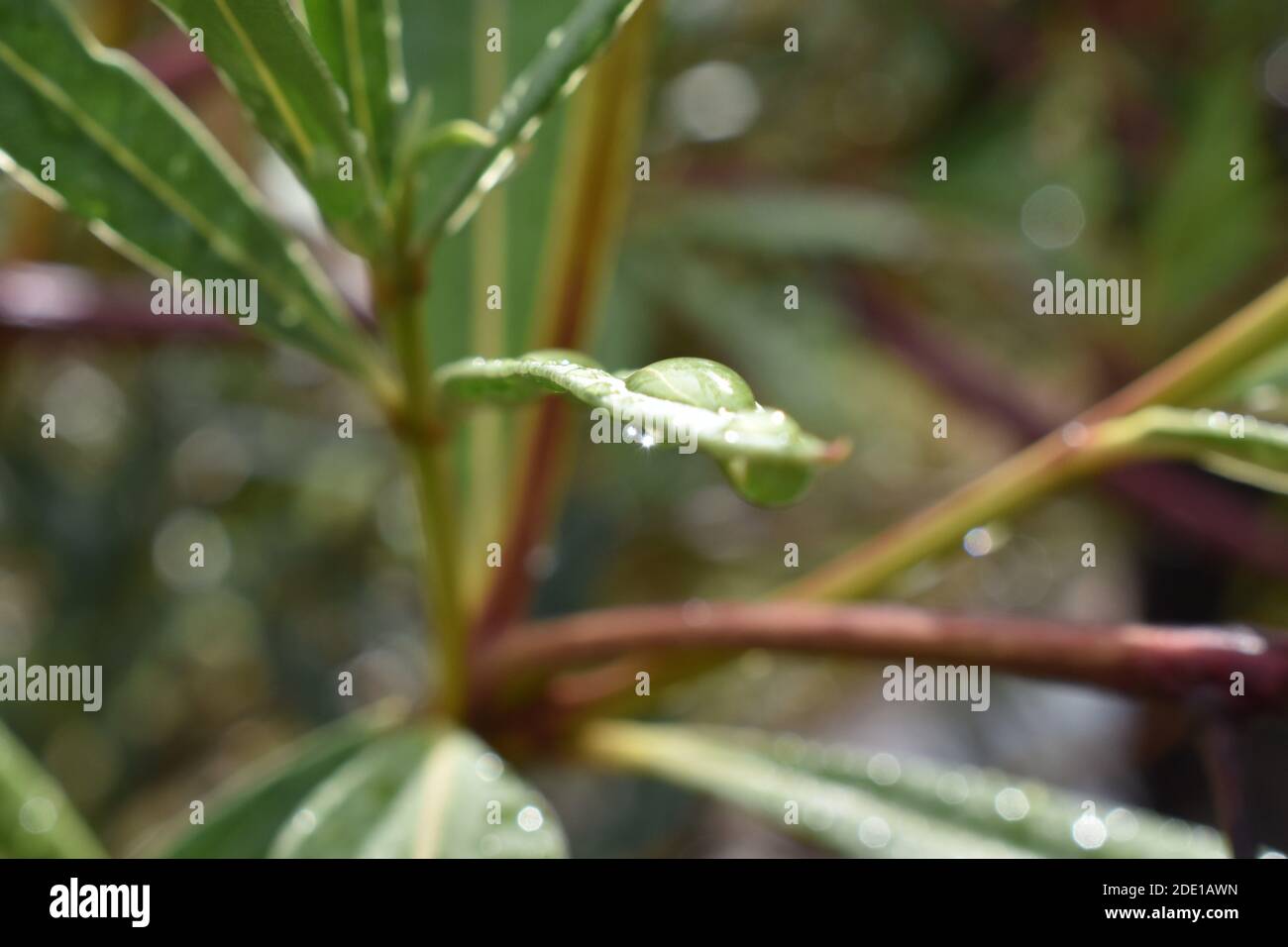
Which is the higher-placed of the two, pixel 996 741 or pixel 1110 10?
→ pixel 1110 10

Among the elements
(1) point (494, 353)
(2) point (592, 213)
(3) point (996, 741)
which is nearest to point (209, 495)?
(1) point (494, 353)

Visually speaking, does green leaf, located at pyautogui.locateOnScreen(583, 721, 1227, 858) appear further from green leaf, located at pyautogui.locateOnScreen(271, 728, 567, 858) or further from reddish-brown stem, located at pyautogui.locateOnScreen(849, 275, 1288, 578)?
reddish-brown stem, located at pyautogui.locateOnScreen(849, 275, 1288, 578)

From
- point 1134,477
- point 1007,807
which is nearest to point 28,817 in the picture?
point 1007,807

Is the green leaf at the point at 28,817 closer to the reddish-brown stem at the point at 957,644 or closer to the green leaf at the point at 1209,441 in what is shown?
the reddish-brown stem at the point at 957,644

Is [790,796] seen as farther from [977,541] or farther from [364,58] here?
[364,58]

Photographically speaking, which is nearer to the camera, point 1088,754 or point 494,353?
point 494,353
